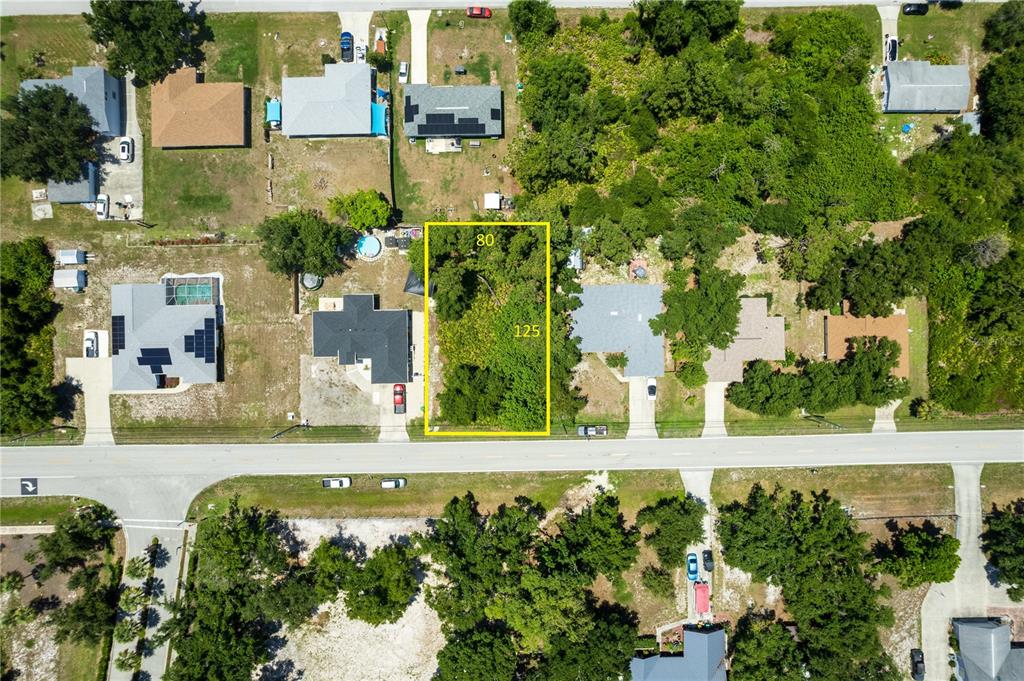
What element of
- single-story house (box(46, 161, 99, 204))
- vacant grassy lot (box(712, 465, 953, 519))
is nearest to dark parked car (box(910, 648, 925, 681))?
vacant grassy lot (box(712, 465, 953, 519))

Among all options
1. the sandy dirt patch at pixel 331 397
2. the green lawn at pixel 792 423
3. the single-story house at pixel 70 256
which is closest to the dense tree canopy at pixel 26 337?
the single-story house at pixel 70 256

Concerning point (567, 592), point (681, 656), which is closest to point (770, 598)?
point (681, 656)

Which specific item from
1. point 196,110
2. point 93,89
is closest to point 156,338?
point 196,110

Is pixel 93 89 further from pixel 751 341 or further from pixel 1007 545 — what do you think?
pixel 1007 545

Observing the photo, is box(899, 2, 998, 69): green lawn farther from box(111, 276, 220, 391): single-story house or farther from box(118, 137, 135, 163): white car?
box(118, 137, 135, 163): white car

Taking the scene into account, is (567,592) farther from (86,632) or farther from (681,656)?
(86,632)

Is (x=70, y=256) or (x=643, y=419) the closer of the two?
(x=70, y=256)

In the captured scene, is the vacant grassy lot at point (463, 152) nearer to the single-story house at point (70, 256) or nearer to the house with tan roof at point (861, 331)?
the single-story house at point (70, 256)
